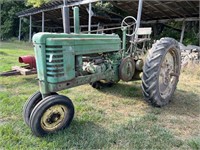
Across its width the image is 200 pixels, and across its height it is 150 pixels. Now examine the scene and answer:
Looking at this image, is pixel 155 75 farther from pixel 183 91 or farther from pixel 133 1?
pixel 133 1

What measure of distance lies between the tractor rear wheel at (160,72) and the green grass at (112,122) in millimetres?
195

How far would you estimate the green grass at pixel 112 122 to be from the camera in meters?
2.18

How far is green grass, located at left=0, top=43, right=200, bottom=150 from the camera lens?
2.18m

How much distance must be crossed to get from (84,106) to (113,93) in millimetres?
872

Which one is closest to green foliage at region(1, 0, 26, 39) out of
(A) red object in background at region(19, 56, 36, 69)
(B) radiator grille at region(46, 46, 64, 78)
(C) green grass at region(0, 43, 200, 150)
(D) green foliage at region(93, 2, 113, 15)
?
(D) green foliage at region(93, 2, 113, 15)

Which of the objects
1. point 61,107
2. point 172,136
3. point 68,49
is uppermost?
point 68,49

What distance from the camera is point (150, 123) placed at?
2693 millimetres

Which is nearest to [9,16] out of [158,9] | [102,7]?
[102,7]

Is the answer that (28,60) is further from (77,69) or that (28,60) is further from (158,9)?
(158,9)

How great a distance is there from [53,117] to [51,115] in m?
0.04

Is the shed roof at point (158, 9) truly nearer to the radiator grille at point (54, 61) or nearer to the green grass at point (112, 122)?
the green grass at point (112, 122)

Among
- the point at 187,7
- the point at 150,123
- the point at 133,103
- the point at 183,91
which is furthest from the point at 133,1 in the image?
the point at 150,123

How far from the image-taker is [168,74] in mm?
3488

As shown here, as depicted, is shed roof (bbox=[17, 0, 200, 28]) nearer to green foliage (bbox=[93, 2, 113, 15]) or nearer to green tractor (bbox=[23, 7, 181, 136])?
green foliage (bbox=[93, 2, 113, 15])
